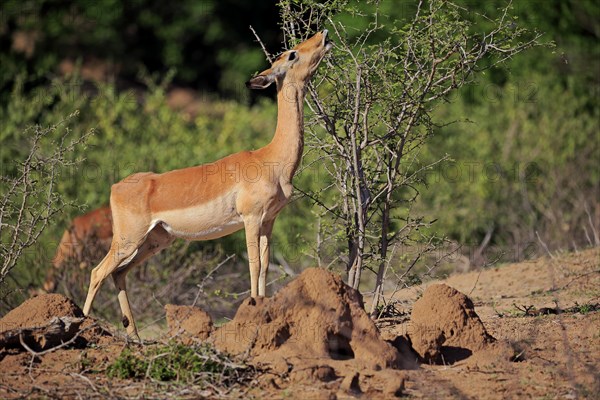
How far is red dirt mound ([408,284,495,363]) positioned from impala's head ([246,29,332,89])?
2447mm

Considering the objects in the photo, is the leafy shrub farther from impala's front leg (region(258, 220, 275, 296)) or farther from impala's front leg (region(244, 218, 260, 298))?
impala's front leg (region(244, 218, 260, 298))

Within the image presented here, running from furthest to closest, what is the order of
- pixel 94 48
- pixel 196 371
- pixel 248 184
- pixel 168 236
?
pixel 94 48 → pixel 168 236 → pixel 248 184 → pixel 196 371

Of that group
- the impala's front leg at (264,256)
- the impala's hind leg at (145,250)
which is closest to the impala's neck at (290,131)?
the impala's front leg at (264,256)

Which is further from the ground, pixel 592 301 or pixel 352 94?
pixel 352 94

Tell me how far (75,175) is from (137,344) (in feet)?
30.9

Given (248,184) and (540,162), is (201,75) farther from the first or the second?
(248,184)

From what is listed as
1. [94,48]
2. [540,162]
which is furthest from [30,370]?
[94,48]

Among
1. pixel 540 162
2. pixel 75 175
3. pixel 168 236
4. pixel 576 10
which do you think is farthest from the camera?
pixel 576 10

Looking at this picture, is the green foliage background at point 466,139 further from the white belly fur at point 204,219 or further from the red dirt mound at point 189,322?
the red dirt mound at point 189,322

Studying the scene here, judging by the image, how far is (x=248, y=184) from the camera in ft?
29.1

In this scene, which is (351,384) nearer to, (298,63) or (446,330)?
(446,330)

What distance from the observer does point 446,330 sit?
7.78 metres

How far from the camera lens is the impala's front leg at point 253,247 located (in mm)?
8773

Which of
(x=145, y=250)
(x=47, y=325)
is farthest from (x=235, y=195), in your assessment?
(x=47, y=325)
